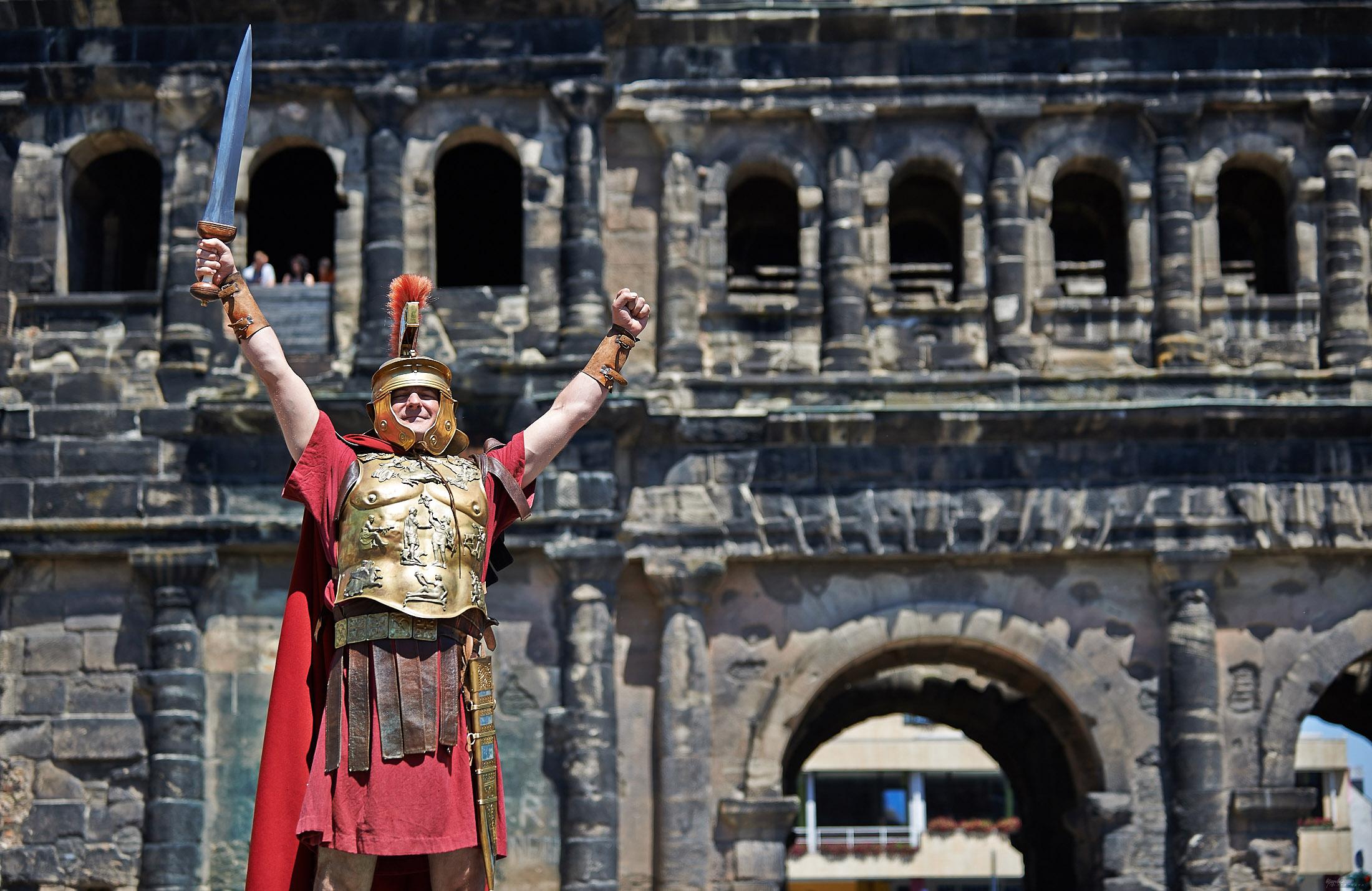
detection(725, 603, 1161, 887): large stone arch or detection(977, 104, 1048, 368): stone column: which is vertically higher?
detection(977, 104, 1048, 368): stone column

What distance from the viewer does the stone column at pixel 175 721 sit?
1745cm

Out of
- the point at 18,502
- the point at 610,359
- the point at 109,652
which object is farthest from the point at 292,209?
the point at 610,359

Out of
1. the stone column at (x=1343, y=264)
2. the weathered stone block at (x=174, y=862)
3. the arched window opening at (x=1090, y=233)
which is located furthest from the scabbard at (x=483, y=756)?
the arched window opening at (x=1090, y=233)

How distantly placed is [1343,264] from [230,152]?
12.6 metres

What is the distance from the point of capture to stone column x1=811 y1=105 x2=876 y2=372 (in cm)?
1841

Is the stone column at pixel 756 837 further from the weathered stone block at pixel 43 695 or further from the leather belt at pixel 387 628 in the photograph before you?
the leather belt at pixel 387 628

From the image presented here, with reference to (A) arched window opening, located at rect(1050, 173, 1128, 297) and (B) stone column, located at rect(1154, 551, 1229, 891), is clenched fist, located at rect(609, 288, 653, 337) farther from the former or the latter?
(A) arched window opening, located at rect(1050, 173, 1128, 297)

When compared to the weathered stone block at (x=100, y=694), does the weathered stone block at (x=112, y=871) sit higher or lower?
lower

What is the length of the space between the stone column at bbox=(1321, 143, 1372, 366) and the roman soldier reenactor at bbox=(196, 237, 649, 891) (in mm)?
11372

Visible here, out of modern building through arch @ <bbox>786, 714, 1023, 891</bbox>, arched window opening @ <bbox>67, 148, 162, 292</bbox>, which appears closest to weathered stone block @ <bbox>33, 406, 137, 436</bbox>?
arched window opening @ <bbox>67, 148, 162, 292</bbox>

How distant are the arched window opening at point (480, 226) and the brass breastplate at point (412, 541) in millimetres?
12721

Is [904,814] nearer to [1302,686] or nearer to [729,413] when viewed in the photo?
[1302,686]

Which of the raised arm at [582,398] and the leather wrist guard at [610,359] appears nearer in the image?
the raised arm at [582,398]

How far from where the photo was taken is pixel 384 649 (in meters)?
8.33
